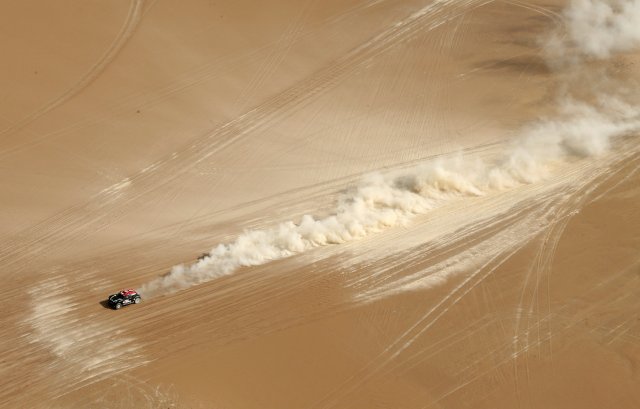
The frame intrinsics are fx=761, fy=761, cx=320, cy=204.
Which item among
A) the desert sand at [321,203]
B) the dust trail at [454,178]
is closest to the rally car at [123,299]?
the desert sand at [321,203]

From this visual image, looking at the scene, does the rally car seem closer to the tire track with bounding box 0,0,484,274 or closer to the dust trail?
the dust trail

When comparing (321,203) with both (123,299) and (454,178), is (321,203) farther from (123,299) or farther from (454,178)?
(123,299)

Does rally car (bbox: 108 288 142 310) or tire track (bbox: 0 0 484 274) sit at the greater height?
tire track (bbox: 0 0 484 274)

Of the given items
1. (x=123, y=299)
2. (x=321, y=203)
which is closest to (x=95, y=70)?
(x=321, y=203)

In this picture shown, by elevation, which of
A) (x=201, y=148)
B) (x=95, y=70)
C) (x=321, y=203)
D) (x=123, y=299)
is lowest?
(x=123, y=299)

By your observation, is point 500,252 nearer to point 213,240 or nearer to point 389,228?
point 389,228

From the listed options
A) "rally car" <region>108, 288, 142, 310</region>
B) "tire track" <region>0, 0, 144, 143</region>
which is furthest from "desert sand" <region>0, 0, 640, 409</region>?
"rally car" <region>108, 288, 142, 310</region>

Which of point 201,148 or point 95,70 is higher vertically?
point 95,70

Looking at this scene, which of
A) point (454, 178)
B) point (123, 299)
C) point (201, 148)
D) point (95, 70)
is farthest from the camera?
point (95, 70)
